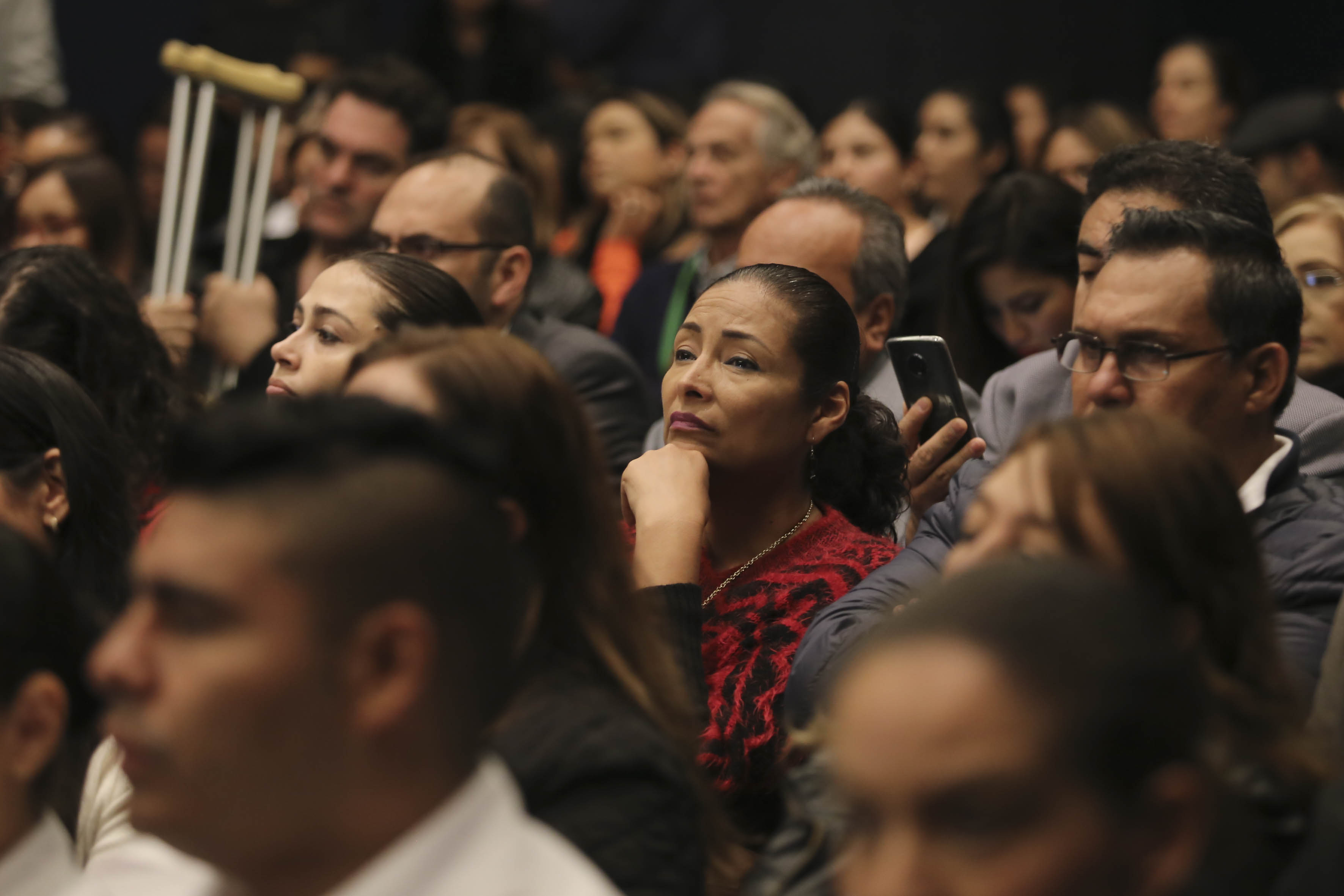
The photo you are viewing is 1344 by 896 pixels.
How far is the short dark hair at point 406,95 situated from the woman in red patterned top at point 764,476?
204cm

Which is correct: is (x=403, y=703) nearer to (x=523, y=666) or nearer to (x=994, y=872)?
(x=523, y=666)

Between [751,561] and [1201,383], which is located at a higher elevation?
[1201,383]

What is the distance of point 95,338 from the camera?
3080 mm

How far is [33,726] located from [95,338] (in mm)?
1739

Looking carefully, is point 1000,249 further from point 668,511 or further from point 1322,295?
point 668,511

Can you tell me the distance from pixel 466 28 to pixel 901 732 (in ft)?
18.1

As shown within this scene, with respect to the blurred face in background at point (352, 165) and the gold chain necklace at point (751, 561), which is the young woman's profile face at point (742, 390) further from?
the blurred face in background at point (352, 165)

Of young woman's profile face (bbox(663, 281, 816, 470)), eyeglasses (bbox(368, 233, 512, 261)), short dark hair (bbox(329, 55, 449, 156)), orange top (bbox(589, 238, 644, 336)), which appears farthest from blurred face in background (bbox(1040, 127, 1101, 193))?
young woman's profile face (bbox(663, 281, 816, 470))

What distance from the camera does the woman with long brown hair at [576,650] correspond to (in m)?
1.47

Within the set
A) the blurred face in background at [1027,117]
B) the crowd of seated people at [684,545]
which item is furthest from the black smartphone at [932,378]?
the blurred face in background at [1027,117]

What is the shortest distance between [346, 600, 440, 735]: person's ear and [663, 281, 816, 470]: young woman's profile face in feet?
4.21

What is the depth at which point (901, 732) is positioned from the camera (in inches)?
42.0

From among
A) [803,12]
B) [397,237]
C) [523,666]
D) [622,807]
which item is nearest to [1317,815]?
[622,807]

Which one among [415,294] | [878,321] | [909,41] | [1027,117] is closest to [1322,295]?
[878,321]
